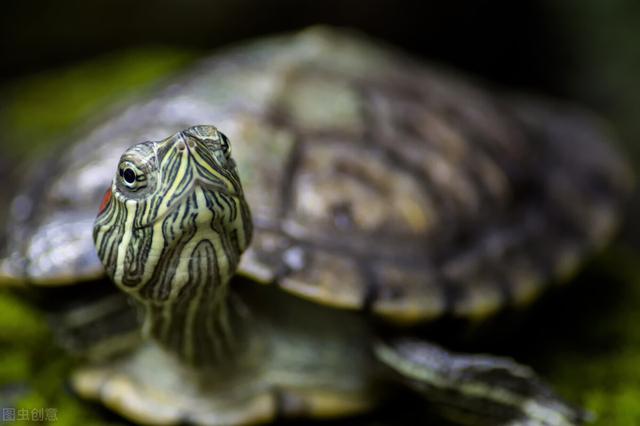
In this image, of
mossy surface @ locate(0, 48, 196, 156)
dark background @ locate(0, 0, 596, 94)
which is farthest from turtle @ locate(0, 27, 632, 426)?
dark background @ locate(0, 0, 596, 94)

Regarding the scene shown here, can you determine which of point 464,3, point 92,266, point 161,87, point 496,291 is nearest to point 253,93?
point 161,87

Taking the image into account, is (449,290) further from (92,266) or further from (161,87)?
(161,87)

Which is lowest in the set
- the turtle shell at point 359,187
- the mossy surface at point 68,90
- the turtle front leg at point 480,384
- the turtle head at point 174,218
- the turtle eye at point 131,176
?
the turtle front leg at point 480,384

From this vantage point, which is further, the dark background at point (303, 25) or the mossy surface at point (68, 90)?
the dark background at point (303, 25)

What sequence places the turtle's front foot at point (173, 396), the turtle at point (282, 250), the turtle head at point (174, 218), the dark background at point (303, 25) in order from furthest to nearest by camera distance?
the dark background at point (303, 25), the turtle's front foot at point (173, 396), the turtle at point (282, 250), the turtle head at point (174, 218)

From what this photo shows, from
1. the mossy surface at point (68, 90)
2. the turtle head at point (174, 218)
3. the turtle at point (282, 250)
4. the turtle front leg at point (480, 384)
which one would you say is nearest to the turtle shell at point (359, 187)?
the turtle at point (282, 250)

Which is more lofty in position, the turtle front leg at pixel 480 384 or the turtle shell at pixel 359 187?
the turtle shell at pixel 359 187

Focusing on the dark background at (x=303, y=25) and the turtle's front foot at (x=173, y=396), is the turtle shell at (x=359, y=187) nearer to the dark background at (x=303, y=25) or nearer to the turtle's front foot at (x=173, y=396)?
the turtle's front foot at (x=173, y=396)
